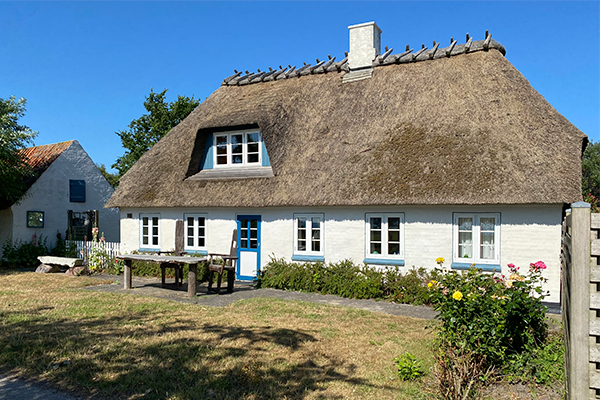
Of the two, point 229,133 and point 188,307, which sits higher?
point 229,133

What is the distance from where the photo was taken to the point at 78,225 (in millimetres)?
20484

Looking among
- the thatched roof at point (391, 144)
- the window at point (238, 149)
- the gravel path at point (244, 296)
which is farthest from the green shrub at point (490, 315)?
the window at point (238, 149)

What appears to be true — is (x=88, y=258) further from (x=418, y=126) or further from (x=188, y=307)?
(x=418, y=126)

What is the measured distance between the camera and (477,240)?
36.9ft

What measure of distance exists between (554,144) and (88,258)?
17.0 meters

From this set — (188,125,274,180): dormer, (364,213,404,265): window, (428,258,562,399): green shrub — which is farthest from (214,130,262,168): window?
(428,258,562,399): green shrub

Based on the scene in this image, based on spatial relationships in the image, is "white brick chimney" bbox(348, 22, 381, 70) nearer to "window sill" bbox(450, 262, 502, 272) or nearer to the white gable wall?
"window sill" bbox(450, 262, 502, 272)

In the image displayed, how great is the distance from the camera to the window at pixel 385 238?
12070 millimetres

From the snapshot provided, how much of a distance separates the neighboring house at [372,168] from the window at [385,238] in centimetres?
4

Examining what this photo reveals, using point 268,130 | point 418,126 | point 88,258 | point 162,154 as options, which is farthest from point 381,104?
point 88,258

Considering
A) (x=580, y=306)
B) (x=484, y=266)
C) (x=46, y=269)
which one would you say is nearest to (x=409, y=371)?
(x=580, y=306)

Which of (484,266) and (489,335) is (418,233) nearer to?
(484,266)

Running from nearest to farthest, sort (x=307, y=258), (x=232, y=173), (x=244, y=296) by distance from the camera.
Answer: (x=244, y=296) < (x=307, y=258) < (x=232, y=173)

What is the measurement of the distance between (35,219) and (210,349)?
16.2m
